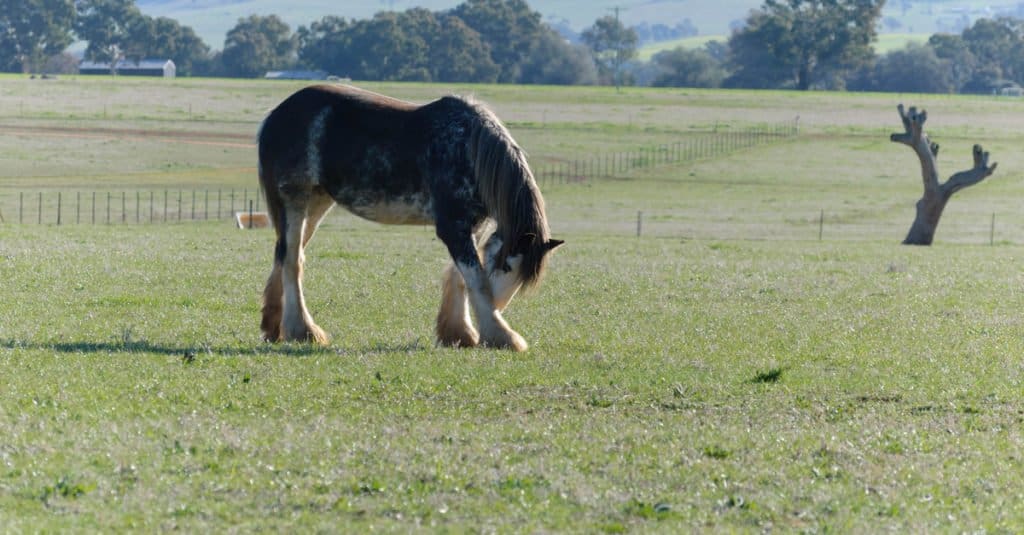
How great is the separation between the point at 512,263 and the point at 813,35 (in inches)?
5465

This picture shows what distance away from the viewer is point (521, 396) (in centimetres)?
1248

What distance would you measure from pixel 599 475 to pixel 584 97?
129266 mm

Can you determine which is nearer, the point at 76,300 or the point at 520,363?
the point at 520,363

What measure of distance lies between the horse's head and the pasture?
850 millimetres

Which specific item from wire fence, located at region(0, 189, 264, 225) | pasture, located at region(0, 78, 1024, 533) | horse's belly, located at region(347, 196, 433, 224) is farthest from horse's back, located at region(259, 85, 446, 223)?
wire fence, located at region(0, 189, 264, 225)

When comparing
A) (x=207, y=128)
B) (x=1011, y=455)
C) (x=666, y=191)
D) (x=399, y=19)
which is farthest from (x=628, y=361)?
(x=399, y=19)

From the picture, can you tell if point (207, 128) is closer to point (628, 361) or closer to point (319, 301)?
point (319, 301)

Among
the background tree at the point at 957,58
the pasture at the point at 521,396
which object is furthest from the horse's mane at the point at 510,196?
the background tree at the point at 957,58

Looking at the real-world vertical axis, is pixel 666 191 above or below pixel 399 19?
below

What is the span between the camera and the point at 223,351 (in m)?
14.7

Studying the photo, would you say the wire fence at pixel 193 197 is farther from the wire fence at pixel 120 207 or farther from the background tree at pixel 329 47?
the background tree at pixel 329 47

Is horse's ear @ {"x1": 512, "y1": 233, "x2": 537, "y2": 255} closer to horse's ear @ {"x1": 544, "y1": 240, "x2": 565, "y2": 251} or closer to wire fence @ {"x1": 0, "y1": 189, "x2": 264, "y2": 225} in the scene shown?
horse's ear @ {"x1": 544, "y1": 240, "x2": 565, "y2": 251}

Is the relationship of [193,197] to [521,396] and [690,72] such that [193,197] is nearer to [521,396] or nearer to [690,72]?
[521,396]

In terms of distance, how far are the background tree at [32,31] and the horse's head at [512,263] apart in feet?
502
